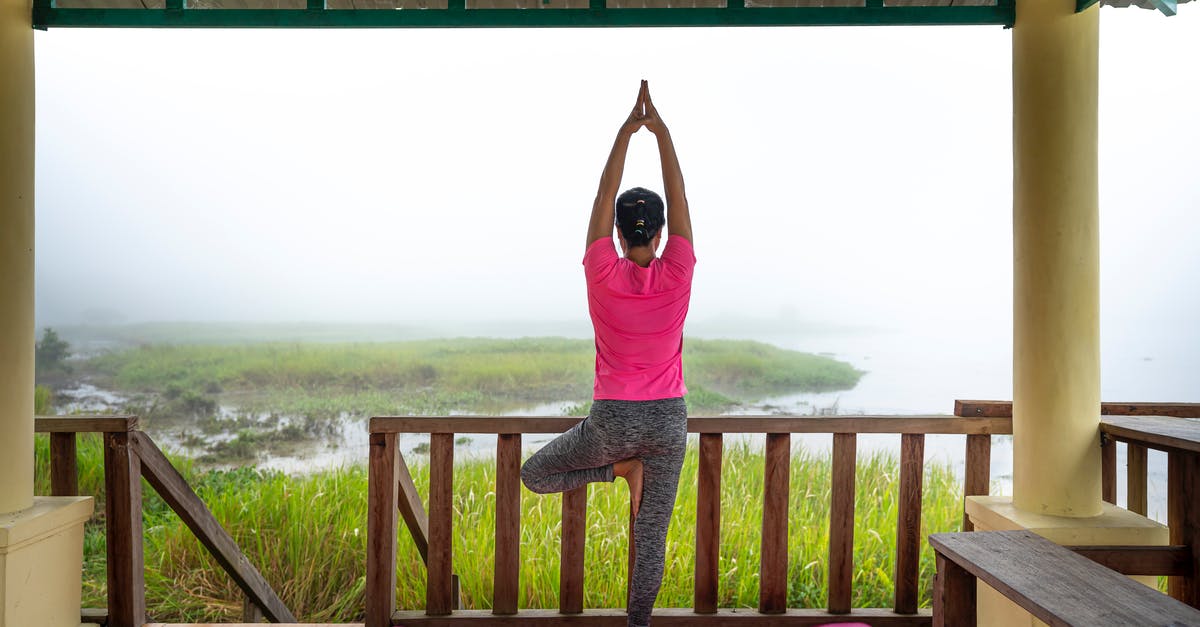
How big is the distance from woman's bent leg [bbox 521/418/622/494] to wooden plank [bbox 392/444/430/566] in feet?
2.11

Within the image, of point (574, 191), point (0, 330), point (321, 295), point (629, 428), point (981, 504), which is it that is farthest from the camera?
point (574, 191)

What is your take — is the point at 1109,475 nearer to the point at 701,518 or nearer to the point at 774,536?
the point at 774,536

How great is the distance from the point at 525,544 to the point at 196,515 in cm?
175

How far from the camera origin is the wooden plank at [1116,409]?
2.50 metres

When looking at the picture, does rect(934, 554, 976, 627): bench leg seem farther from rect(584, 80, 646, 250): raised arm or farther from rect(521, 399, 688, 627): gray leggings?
rect(584, 80, 646, 250): raised arm

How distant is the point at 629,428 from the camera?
1991 mm

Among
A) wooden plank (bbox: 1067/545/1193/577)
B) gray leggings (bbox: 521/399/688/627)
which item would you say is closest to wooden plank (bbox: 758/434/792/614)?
gray leggings (bbox: 521/399/688/627)

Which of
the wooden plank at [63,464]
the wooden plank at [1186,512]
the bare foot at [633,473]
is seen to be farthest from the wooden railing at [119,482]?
the wooden plank at [1186,512]

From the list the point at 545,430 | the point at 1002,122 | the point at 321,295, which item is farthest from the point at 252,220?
the point at 1002,122

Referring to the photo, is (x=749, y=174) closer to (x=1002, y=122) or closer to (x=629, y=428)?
(x=1002, y=122)

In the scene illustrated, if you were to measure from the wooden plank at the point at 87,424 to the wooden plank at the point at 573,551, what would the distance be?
1.62 m

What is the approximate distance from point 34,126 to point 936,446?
5465 mm

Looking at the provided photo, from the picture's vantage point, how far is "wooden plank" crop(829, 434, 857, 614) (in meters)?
2.53

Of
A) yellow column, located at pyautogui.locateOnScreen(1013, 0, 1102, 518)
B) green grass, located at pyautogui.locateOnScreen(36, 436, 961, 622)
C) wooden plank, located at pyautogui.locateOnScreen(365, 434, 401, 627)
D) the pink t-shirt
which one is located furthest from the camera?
green grass, located at pyautogui.locateOnScreen(36, 436, 961, 622)
